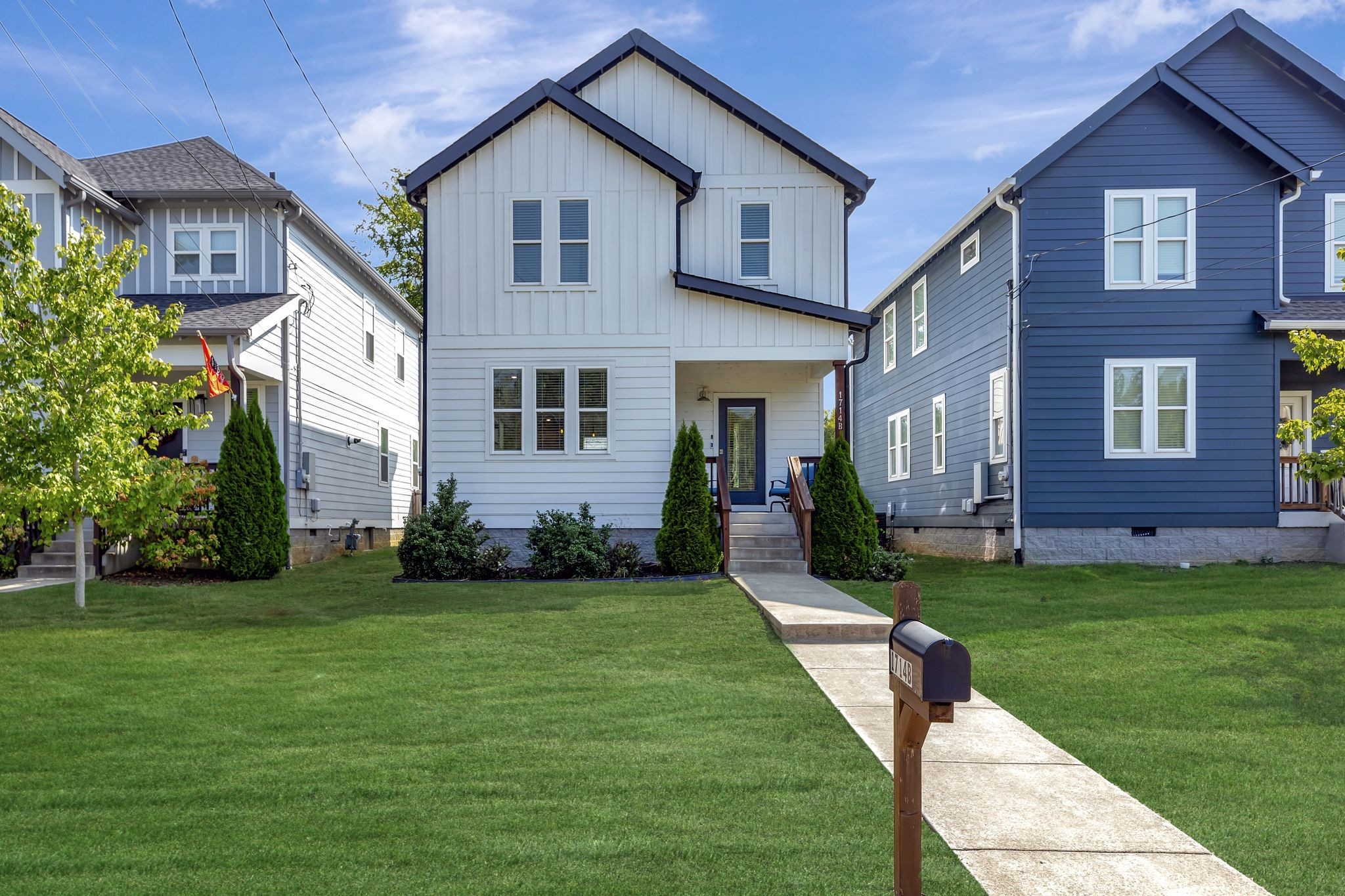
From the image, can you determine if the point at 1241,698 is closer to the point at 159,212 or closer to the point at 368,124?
the point at 368,124

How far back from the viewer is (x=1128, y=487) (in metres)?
16.0

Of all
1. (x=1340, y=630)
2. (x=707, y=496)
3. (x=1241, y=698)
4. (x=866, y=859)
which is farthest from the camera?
(x=707, y=496)

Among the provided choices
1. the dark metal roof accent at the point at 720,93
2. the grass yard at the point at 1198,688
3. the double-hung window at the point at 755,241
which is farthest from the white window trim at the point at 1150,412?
the double-hung window at the point at 755,241

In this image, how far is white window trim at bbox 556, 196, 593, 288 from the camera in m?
16.1

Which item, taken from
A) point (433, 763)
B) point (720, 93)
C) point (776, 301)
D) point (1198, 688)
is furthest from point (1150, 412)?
point (433, 763)

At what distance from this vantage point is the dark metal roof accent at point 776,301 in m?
15.5

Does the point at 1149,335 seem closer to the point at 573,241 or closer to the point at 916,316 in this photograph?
the point at 916,316

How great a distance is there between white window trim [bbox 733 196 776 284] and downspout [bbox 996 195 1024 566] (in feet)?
11.9

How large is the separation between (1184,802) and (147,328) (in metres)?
11.5

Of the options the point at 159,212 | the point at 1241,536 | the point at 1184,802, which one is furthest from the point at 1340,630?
the point at 159,212

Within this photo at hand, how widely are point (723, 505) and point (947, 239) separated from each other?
835 centimetres

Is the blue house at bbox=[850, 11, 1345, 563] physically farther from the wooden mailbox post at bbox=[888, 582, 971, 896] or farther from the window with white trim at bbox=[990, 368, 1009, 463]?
the wooden mailbox post at bbox=[888, 582, 971, 896]

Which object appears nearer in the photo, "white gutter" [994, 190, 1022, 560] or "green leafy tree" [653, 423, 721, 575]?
"green leafy tree" [653, 423, 721, 575]

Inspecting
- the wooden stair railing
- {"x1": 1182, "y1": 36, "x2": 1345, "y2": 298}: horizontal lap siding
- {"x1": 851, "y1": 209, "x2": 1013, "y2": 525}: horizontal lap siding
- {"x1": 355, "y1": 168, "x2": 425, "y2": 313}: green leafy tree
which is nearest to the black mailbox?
the wooden stair railing
